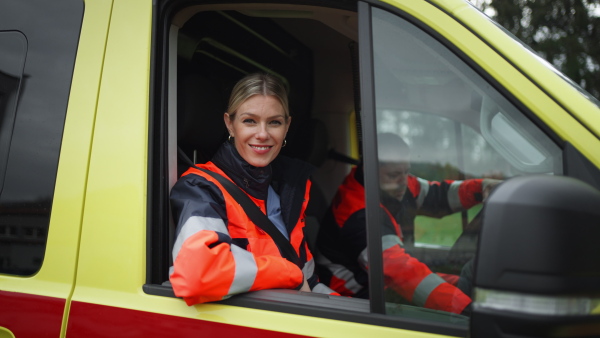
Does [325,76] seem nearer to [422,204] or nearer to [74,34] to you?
[74,34]

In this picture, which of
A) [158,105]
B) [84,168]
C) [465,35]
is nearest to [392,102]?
[465,35]

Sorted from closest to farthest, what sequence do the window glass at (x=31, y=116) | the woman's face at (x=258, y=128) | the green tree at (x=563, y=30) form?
the window glass at (x=31, y=116) → the woman's face at (x=258, y=128) → the green tree at (x=563, y=30)

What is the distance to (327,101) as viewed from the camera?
3260mm

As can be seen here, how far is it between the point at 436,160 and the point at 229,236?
686 mm

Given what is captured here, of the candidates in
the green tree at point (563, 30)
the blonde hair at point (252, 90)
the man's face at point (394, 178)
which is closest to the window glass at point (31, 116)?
the blonde hair at point (252, 90)

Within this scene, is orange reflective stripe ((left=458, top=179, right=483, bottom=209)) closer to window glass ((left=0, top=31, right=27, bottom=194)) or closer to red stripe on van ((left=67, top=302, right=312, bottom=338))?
red stripe on van ((left=67, top=302, right=312, bottom=338))

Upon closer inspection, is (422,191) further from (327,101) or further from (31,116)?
(327,101)

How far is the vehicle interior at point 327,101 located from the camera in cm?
131

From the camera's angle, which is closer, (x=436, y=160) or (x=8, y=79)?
(x=436, y=160)

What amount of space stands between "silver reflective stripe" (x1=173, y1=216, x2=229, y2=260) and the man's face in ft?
1.91

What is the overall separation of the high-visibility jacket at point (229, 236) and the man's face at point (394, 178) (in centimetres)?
48

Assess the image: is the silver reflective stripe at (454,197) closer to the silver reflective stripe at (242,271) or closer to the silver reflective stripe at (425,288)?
the silver reflective stripe at (425,288)

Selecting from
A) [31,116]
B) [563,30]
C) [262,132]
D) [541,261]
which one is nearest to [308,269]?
[262,132]

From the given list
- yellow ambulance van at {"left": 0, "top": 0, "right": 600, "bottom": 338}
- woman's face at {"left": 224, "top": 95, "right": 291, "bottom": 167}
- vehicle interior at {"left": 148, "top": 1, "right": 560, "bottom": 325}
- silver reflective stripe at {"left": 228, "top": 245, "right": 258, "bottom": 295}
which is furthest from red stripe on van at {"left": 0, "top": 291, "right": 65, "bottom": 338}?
woman's face at {"left": 224, "top": 95, "right": 291, "bottom": 167}
